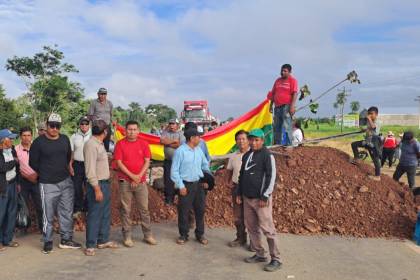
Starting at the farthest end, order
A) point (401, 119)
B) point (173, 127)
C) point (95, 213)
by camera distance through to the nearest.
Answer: point (401, 119) < point (173, 127) < point (95, 213)

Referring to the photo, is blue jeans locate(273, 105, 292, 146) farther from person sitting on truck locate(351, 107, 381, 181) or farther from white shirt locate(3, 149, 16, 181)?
white shirt locate(3, 149, 16, 181)

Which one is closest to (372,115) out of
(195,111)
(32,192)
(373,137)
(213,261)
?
(373,137)

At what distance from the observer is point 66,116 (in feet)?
99.2

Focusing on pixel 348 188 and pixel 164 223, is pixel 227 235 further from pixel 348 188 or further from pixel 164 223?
pixel 348 188

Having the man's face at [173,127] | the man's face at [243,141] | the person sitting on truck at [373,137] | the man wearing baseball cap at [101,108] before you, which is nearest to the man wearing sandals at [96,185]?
the man's face at [243,141]

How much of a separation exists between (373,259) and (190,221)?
284cm

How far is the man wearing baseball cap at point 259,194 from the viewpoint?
202 inches

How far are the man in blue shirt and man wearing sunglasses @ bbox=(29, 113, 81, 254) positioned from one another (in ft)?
4.88

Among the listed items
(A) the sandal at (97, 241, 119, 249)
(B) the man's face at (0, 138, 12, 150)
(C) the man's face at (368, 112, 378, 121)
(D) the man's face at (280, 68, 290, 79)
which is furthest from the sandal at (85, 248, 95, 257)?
(C) the man's face at (368, 112, 378, 121)

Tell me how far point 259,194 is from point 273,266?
880 mm

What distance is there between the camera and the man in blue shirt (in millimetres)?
5973

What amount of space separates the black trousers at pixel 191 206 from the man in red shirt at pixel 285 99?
3.04m

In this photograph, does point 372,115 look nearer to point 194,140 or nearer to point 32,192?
point 194,140

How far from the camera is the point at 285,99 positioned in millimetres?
8383
